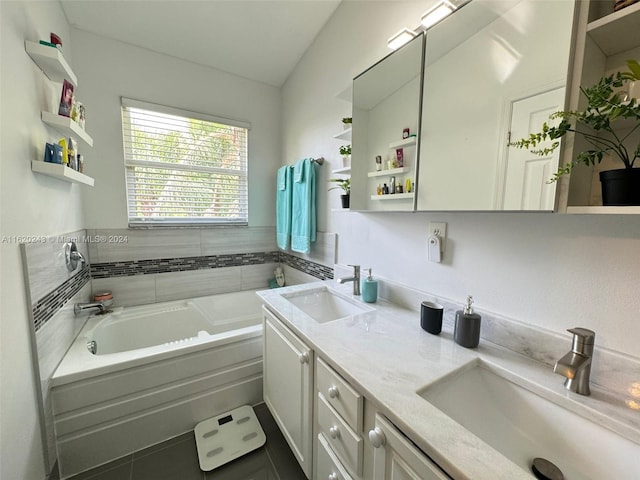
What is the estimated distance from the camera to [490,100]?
0.90 meters

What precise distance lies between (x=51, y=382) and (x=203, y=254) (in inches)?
50.5

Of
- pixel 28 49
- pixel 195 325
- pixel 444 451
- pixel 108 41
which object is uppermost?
pixel 108 41

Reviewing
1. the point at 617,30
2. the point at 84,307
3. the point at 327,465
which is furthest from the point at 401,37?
the point at 84,307

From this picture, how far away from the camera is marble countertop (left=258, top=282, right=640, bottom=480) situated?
20.8 inches

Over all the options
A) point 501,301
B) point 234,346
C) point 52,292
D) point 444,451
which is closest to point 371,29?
point 501,301

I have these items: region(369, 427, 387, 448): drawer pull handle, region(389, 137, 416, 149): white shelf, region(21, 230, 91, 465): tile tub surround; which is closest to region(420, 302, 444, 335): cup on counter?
region(369, 427, 387, 448): drawer pull handle

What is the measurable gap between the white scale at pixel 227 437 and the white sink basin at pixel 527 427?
3.98 ft

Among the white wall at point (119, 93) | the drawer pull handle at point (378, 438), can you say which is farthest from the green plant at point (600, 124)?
the white wall at point (119, 93)

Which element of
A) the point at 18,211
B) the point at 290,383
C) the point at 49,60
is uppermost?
the point at 49,60

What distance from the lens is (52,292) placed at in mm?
1300

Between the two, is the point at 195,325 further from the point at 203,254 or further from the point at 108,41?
the point at 108,41

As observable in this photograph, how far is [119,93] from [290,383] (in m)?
2.42

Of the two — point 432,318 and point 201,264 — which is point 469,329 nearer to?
point 432,318

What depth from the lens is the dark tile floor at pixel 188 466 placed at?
1289mm
